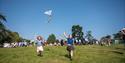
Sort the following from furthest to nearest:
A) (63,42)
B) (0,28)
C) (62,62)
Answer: (63,42)
(0,28)
(62,62)

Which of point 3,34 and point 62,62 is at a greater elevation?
point 3,34

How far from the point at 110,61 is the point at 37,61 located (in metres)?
7.60

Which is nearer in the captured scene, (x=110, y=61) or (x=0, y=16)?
(x=110, y=61)

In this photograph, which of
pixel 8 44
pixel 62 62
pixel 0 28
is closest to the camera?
pixel 62 62

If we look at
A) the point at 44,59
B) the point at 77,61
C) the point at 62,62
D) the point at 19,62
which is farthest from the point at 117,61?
the point at 19,62

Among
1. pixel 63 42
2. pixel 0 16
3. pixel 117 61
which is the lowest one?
pixel 117 61

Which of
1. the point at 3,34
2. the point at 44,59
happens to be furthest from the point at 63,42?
the point at 44,59

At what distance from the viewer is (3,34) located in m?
47.1

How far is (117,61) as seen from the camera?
23641 mm

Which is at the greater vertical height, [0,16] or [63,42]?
[0,16]

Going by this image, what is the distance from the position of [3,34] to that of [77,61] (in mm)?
27891

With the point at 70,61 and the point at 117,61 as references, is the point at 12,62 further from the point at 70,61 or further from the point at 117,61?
the point at 117,61

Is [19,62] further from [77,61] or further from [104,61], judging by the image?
[104,61]

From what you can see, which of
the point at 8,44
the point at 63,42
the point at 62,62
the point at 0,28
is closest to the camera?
the point at 62,62
